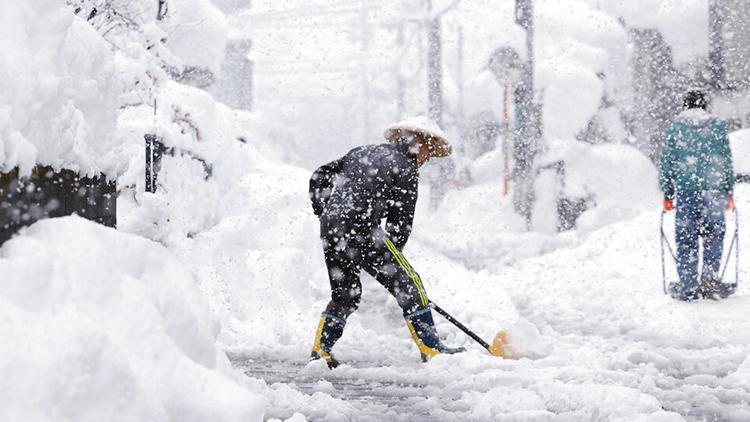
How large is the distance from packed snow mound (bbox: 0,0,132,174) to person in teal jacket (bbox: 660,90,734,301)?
6.80 metres

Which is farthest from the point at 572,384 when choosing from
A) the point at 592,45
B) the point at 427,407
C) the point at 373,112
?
the point at 373,112

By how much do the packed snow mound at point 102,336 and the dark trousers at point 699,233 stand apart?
22.3 feet

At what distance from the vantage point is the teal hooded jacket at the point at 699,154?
8805 mm

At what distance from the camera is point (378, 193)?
5.68 m

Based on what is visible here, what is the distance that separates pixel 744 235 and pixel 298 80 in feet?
129

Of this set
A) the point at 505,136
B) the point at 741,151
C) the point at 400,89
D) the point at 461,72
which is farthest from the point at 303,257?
the point at 461,72

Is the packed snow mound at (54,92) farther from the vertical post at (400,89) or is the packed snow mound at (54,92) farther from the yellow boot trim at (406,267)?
the vertical post at (400,89)

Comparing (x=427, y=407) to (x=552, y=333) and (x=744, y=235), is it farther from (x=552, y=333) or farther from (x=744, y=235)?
(x=744, y=235)

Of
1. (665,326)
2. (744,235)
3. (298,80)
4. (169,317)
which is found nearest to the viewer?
(169,317)

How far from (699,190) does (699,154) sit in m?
0.35

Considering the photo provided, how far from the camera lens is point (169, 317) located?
2789 millimetres

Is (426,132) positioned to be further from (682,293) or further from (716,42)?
(716,42)

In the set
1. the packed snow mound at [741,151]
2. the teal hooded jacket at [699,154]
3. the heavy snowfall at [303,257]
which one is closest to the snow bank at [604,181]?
the heavy snowfall at [303,257]

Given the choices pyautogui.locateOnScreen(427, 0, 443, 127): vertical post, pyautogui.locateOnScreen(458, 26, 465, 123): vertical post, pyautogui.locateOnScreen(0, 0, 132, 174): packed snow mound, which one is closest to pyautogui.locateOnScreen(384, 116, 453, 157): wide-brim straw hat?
pyautogui.locateOnScreen(0, 0, 132, 174): packed snow mound
